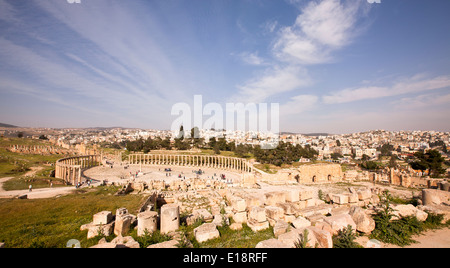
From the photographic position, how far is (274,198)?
10602mm

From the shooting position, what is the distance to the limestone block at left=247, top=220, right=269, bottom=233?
26.0ft

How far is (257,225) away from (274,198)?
2.99 meters

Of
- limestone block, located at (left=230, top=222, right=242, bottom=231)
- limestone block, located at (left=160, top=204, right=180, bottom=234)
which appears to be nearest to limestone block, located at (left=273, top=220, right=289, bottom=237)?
limestone block, located at (left=230, top=222, right=242, bottom=231)

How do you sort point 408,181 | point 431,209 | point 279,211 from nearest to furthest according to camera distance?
1. point 279,211
2. point 431,209
3. point 408,181

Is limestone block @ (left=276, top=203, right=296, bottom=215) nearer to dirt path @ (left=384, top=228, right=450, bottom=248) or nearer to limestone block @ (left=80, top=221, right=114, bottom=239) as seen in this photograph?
dirt path @ (left=384, top=228, right=450, bottom=248)

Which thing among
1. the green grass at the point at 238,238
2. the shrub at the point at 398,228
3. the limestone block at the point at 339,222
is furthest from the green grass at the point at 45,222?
the shrub at the point at 398,228

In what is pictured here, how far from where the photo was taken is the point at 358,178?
3300 centimetres

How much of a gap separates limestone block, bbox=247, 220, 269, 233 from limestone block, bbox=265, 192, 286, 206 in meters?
2.32

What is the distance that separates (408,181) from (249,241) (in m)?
34.7
